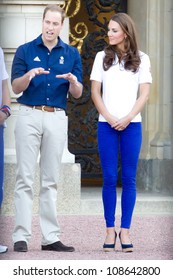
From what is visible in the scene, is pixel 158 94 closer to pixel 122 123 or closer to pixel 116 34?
pixel 116 34

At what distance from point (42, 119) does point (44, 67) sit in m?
0.39

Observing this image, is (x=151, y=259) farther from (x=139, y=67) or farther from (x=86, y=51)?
(x=86, y=51)

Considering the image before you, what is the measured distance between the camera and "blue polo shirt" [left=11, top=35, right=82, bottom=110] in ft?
26.7

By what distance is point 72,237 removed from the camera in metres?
9.47

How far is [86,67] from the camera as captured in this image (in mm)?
13664

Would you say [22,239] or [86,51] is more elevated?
[86,51]

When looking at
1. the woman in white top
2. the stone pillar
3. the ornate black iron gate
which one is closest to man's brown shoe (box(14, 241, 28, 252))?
the woman in white top

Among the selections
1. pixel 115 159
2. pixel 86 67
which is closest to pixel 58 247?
pixel 115 159

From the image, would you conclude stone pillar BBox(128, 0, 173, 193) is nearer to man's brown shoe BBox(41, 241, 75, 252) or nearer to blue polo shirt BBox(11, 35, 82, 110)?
man's brown shoe BBox(41, 241, 75, 252)

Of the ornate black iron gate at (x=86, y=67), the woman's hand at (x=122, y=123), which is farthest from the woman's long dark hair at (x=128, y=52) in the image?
the ornate black iron gate at (x=86, y=67)

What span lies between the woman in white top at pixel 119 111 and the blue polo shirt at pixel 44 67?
10.3 inches
